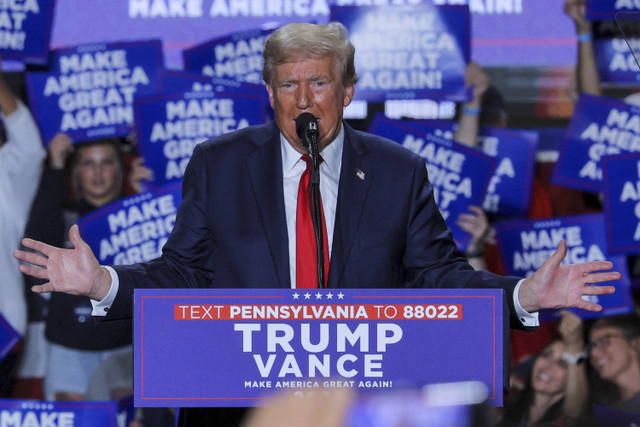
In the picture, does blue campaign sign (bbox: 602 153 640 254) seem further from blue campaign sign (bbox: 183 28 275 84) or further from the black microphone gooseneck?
the black microphone gooseneck

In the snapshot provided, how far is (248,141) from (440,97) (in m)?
1.94

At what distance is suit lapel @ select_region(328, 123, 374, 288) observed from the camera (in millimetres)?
1669

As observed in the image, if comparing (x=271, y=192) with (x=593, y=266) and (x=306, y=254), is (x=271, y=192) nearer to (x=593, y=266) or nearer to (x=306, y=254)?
(x=306, y=254)

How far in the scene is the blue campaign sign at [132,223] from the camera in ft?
11.6

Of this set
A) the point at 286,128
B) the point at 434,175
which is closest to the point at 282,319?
the point at 286,128

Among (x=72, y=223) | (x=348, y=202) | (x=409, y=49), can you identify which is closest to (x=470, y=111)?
(x=409, y=49)

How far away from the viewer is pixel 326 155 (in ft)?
5.90

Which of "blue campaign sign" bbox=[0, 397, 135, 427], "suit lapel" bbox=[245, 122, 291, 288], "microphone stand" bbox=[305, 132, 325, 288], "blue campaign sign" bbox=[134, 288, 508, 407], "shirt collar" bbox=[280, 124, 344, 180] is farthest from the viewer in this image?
"blue campaign sign" bbox=[0, 397, 135, 427]

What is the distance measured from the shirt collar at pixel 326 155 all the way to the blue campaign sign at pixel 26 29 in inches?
82.6

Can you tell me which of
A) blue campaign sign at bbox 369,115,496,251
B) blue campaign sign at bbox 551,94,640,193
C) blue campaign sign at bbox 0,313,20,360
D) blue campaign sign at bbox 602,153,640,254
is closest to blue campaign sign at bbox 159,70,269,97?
blue campaign sign at bbox 369,115,496,251

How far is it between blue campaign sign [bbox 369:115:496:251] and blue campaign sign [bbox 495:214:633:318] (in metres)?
0.18

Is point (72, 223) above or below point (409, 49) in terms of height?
below

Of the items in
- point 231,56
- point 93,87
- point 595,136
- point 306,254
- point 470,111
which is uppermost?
point 231,56

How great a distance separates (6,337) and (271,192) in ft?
7.47
